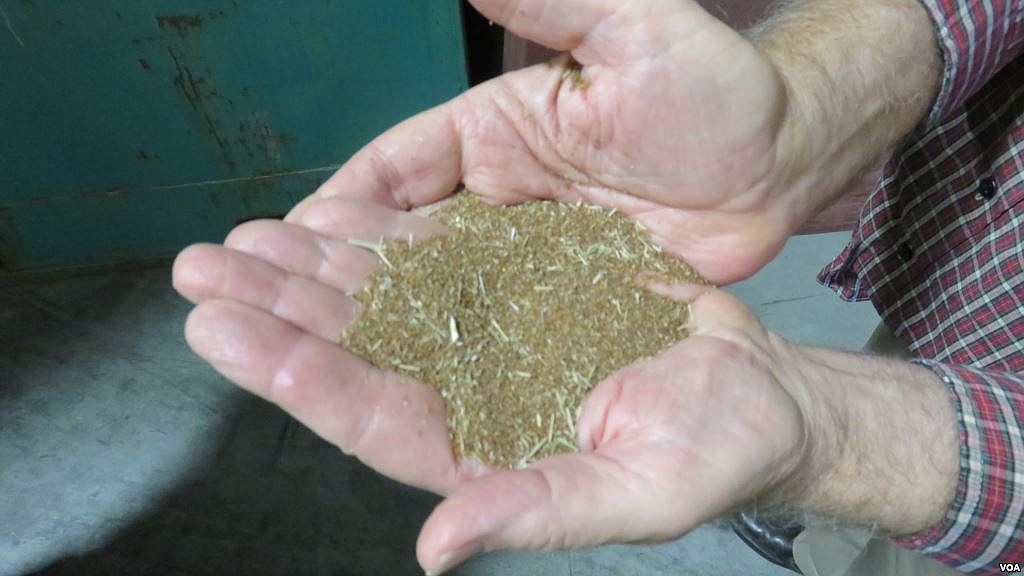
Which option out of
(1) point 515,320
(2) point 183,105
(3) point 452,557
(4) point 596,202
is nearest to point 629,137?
(4) point 596,202

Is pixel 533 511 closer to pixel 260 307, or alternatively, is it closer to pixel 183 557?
pixel 260 307

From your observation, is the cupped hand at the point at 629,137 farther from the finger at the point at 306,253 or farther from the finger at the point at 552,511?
the finger at the point at 552,511

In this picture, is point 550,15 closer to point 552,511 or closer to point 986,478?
point 552,511

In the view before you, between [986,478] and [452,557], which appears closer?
[452,557]

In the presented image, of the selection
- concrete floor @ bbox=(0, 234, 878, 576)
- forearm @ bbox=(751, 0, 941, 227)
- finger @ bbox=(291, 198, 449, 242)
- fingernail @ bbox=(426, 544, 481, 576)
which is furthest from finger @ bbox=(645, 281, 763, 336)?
concrete floor @ bbox=(0, 234, 878, 576)

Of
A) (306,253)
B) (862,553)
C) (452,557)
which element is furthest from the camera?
(862,553)

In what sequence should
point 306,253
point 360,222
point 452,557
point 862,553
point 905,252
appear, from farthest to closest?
point 862,553 < point 905,252 < point 360,222 < point 306,253 < point 452,557

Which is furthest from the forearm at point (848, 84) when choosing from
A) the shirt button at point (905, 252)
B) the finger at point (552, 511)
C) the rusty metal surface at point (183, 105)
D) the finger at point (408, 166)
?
the rusty metal surface at point (183, 105)

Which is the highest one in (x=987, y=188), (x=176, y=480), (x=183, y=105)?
(x=987, y=188)
